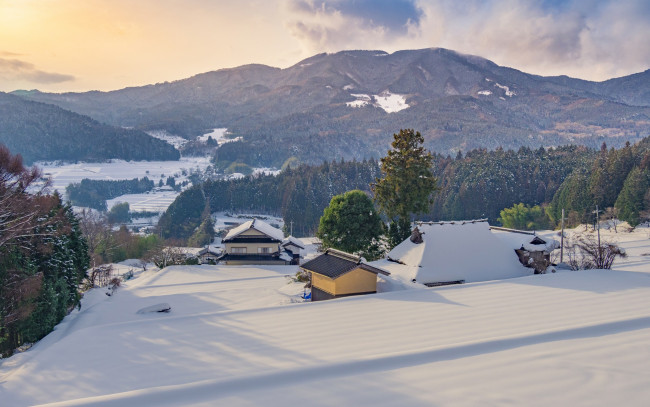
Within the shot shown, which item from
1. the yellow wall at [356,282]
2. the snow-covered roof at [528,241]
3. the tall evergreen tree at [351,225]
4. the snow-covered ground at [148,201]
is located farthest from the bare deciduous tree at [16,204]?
the snow-covered ground at [148,201]

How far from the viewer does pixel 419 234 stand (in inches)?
838

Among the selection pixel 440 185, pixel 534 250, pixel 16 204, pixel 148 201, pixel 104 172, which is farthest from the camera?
pixel 104 172

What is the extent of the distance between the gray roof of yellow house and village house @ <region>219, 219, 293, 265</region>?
22572 millimetres

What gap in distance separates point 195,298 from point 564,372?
59.2 ft

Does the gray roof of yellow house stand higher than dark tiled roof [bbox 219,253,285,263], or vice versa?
the gray roof of yellow house

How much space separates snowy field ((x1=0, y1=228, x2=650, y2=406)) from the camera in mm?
7277

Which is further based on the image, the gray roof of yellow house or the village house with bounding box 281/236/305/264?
the village house with bounding box 281/236/305/264

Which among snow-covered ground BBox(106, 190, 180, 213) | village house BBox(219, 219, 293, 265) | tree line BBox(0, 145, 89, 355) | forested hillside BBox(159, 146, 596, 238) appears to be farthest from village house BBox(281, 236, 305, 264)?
snow-covered ground BBox(106, 190, 180, 213)

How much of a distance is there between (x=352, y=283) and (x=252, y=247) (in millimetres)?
25015

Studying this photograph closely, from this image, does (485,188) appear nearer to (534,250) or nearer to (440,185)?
(440,185)

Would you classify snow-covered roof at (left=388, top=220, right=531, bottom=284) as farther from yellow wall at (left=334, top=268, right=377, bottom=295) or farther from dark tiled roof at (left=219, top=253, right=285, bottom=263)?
dark tiled roof at (left=219, top=253, right=285, bottom=263)

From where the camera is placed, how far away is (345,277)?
16750 mm

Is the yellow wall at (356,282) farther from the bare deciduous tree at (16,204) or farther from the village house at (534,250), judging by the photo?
the bare deciduous tree at (16,204)

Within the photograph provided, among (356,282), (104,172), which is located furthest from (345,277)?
(104,172)
